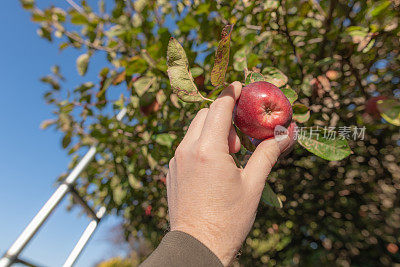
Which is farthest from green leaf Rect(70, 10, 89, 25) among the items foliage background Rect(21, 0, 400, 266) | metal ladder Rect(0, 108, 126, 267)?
metal ladder Rect(0, 108, 126, 267)

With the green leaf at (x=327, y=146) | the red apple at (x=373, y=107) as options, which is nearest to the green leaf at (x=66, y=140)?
the green leaf at (x=327, y=146)

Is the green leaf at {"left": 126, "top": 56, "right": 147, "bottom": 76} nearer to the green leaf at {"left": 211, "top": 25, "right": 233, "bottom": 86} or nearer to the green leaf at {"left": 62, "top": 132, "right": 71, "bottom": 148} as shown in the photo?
the green leaf at {"left": 211, "top": 25, "right": 233, "bottom": 86}

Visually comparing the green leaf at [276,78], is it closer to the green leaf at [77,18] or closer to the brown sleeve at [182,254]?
the brown sleeve at [182,254]

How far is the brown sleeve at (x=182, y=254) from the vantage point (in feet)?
1.99

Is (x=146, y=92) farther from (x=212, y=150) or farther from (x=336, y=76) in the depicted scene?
(x=336, y=76)

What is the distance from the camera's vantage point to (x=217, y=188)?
68cm

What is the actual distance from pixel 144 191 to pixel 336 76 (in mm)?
2123

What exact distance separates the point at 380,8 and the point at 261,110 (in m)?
0.95

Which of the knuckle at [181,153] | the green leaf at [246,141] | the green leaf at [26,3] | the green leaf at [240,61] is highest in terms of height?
the green leaf at [26,3]

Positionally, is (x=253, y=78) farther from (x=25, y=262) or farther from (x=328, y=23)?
(x=25, y=262)

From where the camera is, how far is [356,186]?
240 cm

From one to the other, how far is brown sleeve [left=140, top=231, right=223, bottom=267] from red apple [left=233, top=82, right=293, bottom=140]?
45 cm

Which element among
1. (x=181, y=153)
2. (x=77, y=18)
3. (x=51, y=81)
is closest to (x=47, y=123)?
(x=51, y=81)

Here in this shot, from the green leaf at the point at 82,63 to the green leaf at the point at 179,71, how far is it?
1.32m
